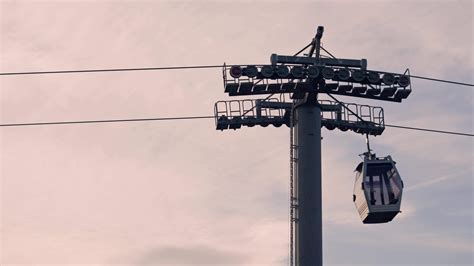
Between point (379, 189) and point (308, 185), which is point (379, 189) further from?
point (308, 185)

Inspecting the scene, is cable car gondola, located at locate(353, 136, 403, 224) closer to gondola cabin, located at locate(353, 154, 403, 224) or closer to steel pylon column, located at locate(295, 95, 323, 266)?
gondola cabin, located at locate(353, 154, 403, 224)

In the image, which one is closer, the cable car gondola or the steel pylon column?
the cable car gondola

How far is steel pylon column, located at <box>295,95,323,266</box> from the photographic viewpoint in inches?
1965

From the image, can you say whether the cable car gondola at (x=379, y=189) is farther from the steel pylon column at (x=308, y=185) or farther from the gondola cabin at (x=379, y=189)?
the steel pylon column at (x=308, y=185)

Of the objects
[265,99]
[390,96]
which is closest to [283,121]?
[265,99]

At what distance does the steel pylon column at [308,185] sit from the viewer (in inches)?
1965

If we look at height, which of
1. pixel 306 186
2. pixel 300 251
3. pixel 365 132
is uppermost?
pixel 365 132

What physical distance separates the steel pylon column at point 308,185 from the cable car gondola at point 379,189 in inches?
90.4

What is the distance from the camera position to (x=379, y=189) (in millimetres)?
49062

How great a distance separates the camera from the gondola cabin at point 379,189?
1928 inches

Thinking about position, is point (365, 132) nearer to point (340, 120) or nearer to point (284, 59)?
point (340, 120)

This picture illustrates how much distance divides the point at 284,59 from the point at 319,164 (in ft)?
17.9

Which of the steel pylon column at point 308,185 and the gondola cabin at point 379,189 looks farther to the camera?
the steel pylon column at point 308,185

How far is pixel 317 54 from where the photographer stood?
50938 mm
